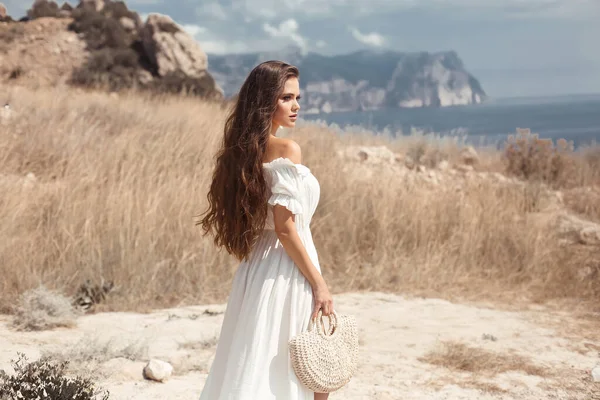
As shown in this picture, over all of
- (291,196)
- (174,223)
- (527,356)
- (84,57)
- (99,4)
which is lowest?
(527,356)

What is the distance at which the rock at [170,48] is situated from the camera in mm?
26125

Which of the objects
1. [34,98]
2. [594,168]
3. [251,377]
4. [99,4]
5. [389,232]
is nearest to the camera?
[251,377]

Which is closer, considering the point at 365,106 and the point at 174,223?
the point at 174,223

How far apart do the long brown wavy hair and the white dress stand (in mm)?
62

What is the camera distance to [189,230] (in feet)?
24.6

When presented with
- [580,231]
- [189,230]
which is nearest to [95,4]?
[189,230]

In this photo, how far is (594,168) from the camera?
47.3 ft

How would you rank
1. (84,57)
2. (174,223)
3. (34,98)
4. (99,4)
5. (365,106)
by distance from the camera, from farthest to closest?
1. (365,106)
2. (99,4)
3. (84,57)
4. (34,98)
5. (174,223)

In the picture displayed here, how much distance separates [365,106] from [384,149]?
306ft

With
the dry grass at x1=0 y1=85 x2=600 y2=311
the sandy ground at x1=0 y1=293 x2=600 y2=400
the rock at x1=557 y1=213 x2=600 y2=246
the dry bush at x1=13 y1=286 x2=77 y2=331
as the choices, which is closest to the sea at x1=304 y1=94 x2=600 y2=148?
the rock at x1=557 y1=213 x2=600 y2=246

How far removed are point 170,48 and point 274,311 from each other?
80.3 feet

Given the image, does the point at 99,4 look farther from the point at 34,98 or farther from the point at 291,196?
the point at 291,196

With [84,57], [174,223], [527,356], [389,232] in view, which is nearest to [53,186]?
[174,223]

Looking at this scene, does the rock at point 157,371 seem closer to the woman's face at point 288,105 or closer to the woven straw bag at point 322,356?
the woven straw bag at point 322,356
